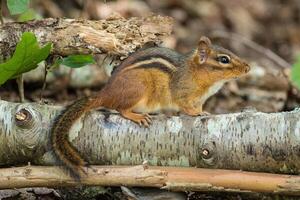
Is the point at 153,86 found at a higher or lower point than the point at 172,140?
higher

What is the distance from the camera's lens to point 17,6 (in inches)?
164

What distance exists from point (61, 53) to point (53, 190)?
2.89 ft

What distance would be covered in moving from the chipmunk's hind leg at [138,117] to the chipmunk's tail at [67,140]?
23 centimetres

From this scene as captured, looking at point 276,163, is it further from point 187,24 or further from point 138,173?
point 187,24

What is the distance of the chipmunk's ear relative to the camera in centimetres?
471

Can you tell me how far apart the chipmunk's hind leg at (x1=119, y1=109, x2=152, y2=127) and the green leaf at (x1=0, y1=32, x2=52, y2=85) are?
0.60m

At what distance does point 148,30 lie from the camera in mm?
4484

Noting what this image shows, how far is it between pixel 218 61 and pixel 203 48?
0.14 metres

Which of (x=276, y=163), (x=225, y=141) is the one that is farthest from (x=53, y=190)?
(x=276, y=163)

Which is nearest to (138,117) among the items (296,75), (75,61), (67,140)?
(67,140)

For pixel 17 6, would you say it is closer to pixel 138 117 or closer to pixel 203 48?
pixel 138 117

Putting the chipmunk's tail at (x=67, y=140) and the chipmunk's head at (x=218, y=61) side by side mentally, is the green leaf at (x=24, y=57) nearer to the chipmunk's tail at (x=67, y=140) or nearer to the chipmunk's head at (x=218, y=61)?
the chipmunk's tail at (x=67, y=140)

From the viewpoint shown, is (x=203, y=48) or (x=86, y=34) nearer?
(x=86, y=34)

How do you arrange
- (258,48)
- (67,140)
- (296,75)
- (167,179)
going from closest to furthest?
(167,179)
(67,140)
(296,75)
(258,48)
